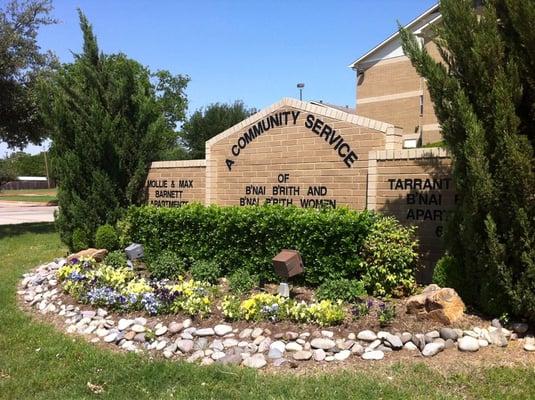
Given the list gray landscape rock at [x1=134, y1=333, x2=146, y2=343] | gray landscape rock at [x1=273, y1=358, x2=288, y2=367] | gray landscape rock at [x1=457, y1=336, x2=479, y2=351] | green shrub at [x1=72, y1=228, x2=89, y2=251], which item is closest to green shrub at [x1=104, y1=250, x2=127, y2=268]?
green shrub at [x1=72, y1=228, x2=89, y2=251]

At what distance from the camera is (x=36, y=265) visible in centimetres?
1030

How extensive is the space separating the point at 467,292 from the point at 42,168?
10589 centimetres

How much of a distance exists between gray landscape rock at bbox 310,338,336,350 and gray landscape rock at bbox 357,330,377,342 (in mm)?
278

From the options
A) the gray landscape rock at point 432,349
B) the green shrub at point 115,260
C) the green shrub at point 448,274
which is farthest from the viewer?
the green shrub at point 115,260

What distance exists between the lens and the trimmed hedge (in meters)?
6.74

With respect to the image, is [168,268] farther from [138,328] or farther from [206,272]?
[138,328]

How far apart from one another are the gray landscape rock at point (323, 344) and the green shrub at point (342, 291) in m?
1.08

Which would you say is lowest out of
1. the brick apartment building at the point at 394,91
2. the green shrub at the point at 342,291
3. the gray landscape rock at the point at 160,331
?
the gray landscape rock at the point at 160,331

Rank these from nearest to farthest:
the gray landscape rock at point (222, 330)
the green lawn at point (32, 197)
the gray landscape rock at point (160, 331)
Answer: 1. the gray landscape rock at point (222, 330)
2. the gray landscape rock at point (160, 331)
3. the green lawn at point (32, 197)

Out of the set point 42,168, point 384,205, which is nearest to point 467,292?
point 384,205

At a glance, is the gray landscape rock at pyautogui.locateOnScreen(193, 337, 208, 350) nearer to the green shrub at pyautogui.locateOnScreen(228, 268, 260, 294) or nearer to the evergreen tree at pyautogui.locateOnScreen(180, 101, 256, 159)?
the green shrub at pyautogui.locateOnScreen(228, 268, 260, 294)

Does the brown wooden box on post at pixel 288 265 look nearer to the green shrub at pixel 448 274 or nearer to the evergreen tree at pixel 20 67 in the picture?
the green shrub at pixel 448 274

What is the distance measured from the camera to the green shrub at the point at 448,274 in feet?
19.3

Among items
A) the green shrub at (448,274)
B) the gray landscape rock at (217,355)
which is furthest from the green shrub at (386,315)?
the gray landscape rock at (217,355)
